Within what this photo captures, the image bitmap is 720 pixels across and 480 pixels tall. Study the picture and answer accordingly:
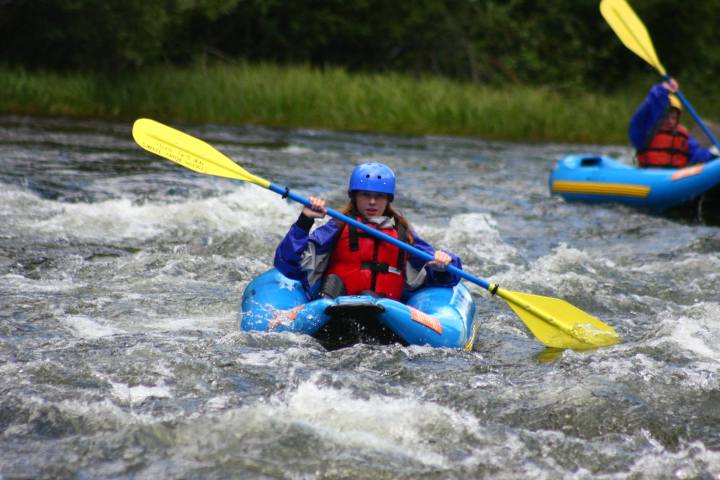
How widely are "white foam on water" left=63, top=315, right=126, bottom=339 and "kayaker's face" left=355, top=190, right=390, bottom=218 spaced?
135cm

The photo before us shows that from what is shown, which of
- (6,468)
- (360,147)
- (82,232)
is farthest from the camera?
(360,147)

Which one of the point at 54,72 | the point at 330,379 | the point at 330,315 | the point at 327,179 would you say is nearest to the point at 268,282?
the point at 330,315

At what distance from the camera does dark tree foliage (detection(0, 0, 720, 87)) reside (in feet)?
52.2

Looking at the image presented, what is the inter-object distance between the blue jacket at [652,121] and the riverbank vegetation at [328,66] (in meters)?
5.10

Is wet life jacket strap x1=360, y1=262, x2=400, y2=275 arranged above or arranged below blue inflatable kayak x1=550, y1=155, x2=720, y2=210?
above

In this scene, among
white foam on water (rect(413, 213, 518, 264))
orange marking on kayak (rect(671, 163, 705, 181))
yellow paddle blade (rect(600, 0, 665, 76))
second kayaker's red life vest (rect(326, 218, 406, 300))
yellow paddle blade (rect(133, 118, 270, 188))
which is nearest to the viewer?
second kayaker's red life vest (rect(326, 218, 406, 300))

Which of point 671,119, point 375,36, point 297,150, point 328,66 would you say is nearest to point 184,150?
point 671,119

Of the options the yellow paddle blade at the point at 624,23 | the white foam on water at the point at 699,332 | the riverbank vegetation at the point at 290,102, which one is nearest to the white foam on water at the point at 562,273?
the white foam on water at the point at 699,332

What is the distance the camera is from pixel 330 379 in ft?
14.8

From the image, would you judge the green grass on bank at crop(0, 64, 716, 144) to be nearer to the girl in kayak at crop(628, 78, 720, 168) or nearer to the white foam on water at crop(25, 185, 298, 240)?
the girl in kayak at crop(628, 78, 720, 168)

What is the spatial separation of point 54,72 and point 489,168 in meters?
6.51

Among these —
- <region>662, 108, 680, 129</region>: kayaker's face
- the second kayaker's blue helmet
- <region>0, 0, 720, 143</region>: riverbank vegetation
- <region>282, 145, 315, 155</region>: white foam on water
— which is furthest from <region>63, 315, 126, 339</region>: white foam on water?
<region>0, 0, 720, 143</region>: riverbank vegetation

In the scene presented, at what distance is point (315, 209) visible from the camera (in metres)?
5.41

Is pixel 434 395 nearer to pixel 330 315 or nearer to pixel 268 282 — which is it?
pixel 330 315
